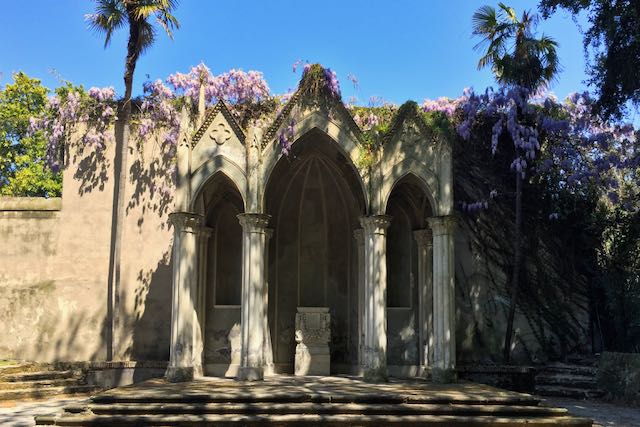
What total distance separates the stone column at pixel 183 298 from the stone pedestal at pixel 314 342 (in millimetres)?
2801

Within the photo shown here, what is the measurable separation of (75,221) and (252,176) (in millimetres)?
6937

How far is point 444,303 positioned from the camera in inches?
557

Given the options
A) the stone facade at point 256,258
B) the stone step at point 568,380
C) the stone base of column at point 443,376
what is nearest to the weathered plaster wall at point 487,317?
the stone facade at point 256,258

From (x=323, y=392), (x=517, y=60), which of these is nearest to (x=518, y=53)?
(x=517, y=60)

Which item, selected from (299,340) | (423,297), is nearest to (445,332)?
(423,297)

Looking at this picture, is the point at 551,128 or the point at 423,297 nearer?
the point at 423,297

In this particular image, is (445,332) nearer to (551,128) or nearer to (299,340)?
(299,340)

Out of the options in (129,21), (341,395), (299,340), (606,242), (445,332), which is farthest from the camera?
(606,242)

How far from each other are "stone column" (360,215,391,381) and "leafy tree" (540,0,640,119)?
6.39 m

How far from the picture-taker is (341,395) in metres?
11.2

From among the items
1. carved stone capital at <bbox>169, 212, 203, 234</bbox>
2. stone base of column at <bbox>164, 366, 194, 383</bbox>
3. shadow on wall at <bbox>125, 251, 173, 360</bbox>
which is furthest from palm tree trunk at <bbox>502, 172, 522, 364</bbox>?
shadow on wall at <bbox>125, 251, 173, 360</bbox>

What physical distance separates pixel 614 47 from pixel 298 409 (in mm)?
10861

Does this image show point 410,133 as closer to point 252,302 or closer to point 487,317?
point 252,302

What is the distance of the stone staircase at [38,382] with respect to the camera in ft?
50.2
